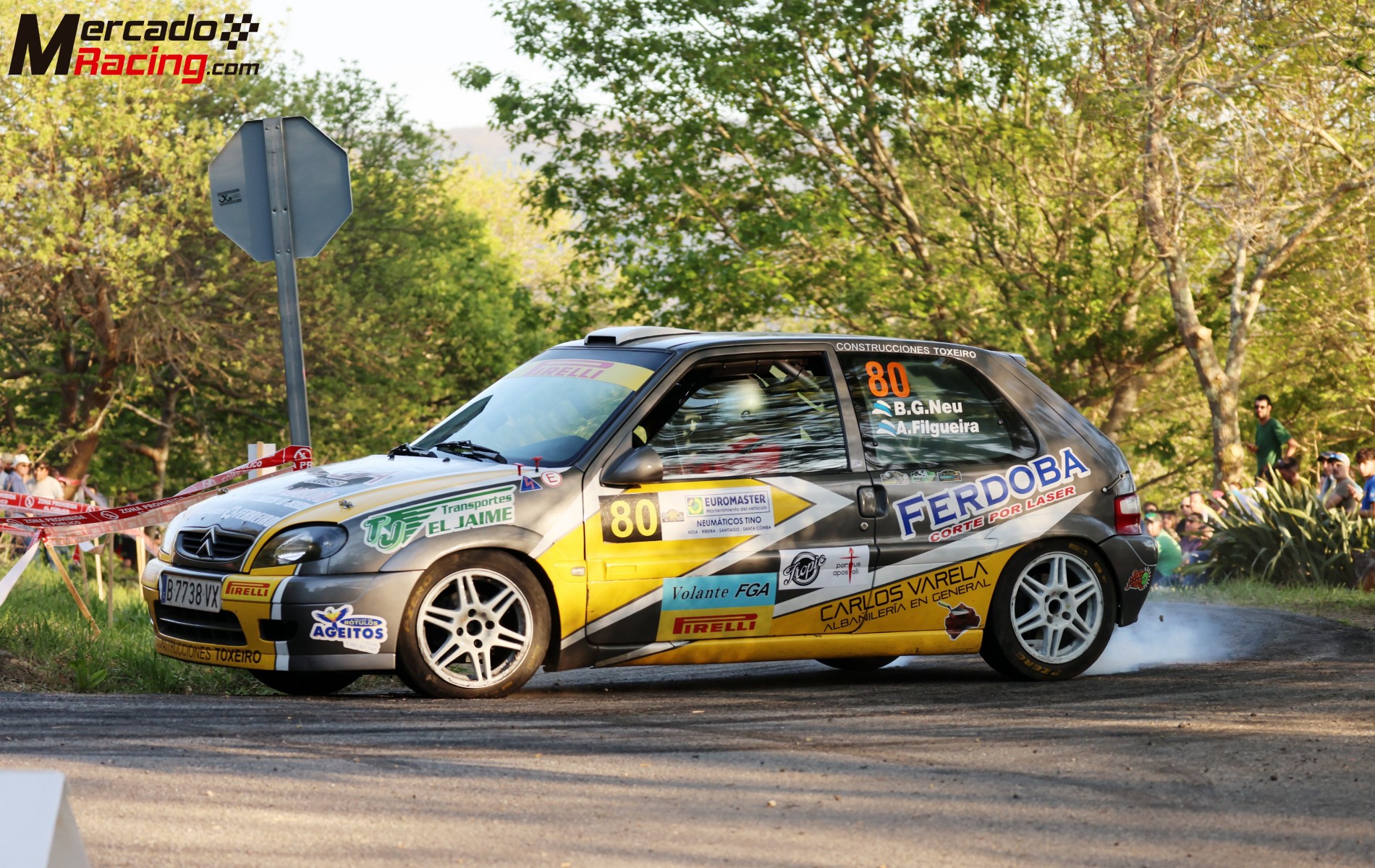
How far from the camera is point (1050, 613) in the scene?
329 inches

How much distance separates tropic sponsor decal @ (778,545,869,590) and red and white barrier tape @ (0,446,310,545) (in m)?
2.42

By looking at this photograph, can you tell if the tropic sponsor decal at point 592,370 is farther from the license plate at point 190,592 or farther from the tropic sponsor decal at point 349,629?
the license plate at point 190,592

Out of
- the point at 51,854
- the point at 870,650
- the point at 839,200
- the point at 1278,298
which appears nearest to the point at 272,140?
the point at 870,650

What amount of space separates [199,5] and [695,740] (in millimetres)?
33828

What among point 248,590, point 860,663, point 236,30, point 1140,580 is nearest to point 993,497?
point 1140,580

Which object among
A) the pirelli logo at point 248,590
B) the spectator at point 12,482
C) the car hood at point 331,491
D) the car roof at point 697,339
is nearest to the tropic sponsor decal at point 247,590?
the pirelli logo at point 248,590

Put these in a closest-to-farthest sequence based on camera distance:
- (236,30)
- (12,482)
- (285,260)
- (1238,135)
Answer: (285,260) → (12,482) → (1238,135) → (236,30)

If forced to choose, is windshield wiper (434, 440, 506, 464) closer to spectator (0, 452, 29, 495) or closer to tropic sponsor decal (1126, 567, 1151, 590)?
tropic sponsor decal (1126, 567, 1151, 590)

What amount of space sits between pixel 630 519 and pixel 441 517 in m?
0.87

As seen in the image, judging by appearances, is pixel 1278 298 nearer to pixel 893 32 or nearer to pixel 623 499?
pixel 893 32

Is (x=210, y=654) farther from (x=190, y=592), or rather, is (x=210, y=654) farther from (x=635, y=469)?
(x=635, y=469)

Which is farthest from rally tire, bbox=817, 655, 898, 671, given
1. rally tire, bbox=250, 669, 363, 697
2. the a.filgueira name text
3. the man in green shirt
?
the a.filgueira name text

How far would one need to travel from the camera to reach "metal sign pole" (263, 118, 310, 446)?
26.6 feet

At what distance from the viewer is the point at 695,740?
6.14 meters
